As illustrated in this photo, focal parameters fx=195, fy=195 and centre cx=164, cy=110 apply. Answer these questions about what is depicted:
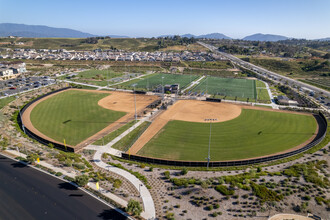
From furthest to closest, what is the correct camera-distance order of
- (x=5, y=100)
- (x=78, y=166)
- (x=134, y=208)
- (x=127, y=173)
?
(x=5, y=100), (x=78, y=166), (x=127, y=173), (x=134, y=208)

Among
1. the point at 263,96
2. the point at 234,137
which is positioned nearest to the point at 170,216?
the point at 234,137

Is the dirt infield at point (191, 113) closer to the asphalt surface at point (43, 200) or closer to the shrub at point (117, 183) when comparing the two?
the shrub at point (117, 183)

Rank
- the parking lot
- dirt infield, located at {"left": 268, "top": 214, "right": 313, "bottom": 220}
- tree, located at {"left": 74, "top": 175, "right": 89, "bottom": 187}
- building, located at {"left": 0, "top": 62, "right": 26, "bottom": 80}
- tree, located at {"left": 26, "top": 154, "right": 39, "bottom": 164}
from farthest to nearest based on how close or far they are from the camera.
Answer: building, located at {"left": 0, "top": 62, "right": 26, "bottom": 80}
the parking lot
tree, located at {"left": 26, "top": 154, "right": 39, "bottom": 164}
tree, located at {"left": 74, "top": 175, "right": 89, "bottom": 187}
dirt infield, located at {"left": 268, "top": 214, "right": 313, "bottom": 220}

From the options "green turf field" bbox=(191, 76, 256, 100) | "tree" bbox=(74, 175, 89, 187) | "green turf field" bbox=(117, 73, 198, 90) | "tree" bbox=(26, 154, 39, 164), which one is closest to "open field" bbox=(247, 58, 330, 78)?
"green turf field" bbox=(191, 76, 256, 100)

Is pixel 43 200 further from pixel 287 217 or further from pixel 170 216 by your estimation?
pixel 287 217

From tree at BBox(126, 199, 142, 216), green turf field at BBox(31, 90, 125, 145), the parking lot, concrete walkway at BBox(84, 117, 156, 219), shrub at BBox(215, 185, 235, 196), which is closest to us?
tree at BBox(126, 199, 142, 216)

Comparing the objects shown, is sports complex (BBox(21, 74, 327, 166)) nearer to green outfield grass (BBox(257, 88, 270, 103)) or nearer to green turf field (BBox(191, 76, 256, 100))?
green outfield grass (BBox(257, 88, 270, 103))

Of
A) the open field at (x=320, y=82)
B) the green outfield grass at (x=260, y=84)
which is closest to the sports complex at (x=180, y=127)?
the green outfield grass at (x=260, y=84)
